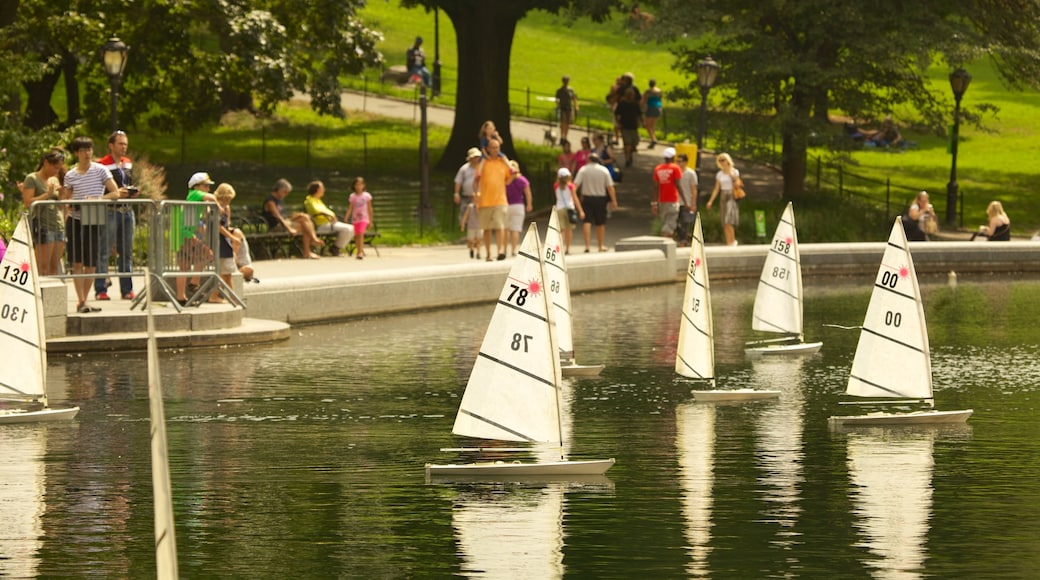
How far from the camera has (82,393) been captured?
1908 cm

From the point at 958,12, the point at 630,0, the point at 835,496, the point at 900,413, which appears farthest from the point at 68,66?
the point at 835,496

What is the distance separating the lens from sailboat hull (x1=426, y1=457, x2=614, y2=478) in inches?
575

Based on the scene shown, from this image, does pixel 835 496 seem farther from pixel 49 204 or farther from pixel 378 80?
pixel 378 80

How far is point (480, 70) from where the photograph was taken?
50656 mm

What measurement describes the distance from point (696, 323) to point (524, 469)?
502 cm

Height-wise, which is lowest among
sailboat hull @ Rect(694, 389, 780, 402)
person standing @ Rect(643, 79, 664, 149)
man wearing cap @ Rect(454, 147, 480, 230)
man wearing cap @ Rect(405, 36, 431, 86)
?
sailboat hull @ Rect(694, 389, 780, 402)

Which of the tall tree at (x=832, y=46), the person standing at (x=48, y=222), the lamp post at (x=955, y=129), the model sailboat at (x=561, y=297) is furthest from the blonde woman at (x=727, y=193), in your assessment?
the person standing at (x=48, y=222)

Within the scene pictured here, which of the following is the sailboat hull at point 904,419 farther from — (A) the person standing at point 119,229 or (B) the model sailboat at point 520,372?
(A) the person standing at point 119,229

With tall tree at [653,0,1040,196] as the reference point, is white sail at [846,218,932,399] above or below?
below

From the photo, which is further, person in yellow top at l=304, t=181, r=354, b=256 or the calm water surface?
person in yellow top at l=304, t=181, r=354, b=256

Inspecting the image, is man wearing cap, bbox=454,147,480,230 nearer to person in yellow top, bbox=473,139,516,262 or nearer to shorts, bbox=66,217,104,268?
person in yellow top, bbox=473,139,516,262

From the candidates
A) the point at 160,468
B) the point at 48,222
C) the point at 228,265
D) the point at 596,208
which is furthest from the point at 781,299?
the point at 160,468

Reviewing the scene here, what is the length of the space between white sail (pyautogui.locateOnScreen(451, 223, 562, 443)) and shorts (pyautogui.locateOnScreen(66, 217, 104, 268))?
386 inches

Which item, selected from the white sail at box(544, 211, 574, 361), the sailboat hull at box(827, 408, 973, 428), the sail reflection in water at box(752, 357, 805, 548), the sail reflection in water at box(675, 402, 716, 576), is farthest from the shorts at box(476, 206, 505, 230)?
the sailboat hull at box(827, 408, 973, 428)
